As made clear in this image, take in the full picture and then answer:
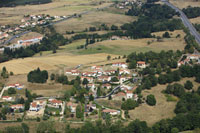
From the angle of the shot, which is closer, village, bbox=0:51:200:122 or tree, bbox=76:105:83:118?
tree, bbox=76:105:83:118

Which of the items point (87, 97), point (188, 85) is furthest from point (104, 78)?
point (188, 85)

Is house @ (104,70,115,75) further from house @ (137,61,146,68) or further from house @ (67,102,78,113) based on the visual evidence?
house @ (67,102,78,113)

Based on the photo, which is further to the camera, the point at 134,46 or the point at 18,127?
the point at 134,46

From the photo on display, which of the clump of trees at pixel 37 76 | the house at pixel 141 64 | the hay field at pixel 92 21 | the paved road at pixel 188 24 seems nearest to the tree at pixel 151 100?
the house at pixel 141 64

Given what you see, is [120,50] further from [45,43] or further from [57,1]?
[57,1]

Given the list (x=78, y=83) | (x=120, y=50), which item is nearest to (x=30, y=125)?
(x=78, y=83)

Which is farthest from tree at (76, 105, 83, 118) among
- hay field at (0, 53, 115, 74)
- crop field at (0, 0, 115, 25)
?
crop field at (0, 0, 115, 25)

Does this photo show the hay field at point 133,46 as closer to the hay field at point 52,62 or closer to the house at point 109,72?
the hay field at point 52,62
